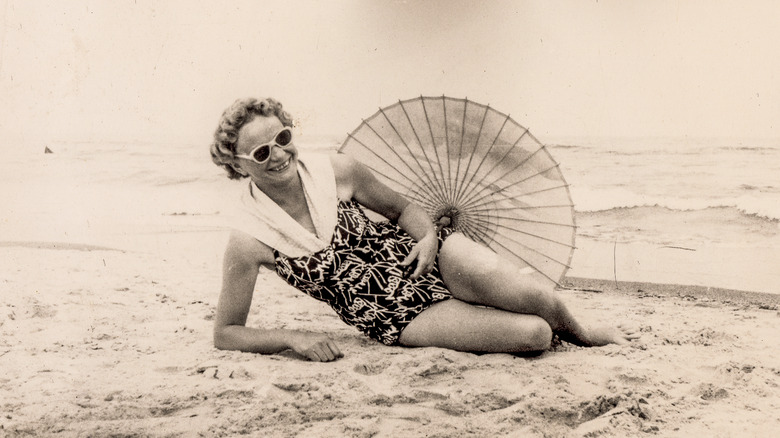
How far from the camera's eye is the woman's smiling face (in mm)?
2484

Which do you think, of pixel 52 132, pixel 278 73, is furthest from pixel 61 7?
pixel 278 73

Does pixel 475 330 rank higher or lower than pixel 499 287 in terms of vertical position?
lower

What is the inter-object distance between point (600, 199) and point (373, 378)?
9.43 feet

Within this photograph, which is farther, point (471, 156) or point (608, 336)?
point (471, 156)

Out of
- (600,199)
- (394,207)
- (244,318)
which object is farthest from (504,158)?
(600,199)

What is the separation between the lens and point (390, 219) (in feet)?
9.07

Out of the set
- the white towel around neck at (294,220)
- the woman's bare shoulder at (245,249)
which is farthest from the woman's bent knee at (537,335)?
the woman's bare shoulder at (245,249)

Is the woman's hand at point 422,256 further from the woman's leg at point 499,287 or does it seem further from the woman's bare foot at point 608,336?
the woman's bare foot at point 608,336

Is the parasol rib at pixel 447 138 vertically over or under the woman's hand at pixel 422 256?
over

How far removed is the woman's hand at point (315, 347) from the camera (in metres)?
2.63

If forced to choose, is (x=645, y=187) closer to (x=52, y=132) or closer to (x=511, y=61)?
(x=511, y=61)

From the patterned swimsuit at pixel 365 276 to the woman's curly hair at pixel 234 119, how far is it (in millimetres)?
414

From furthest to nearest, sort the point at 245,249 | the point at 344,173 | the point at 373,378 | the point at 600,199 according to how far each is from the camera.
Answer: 1. the point at 600,199
2. the point at 344,173
3. the point at 245,249
4. the point at 373,378

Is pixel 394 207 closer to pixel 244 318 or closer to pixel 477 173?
pixel 477 173
